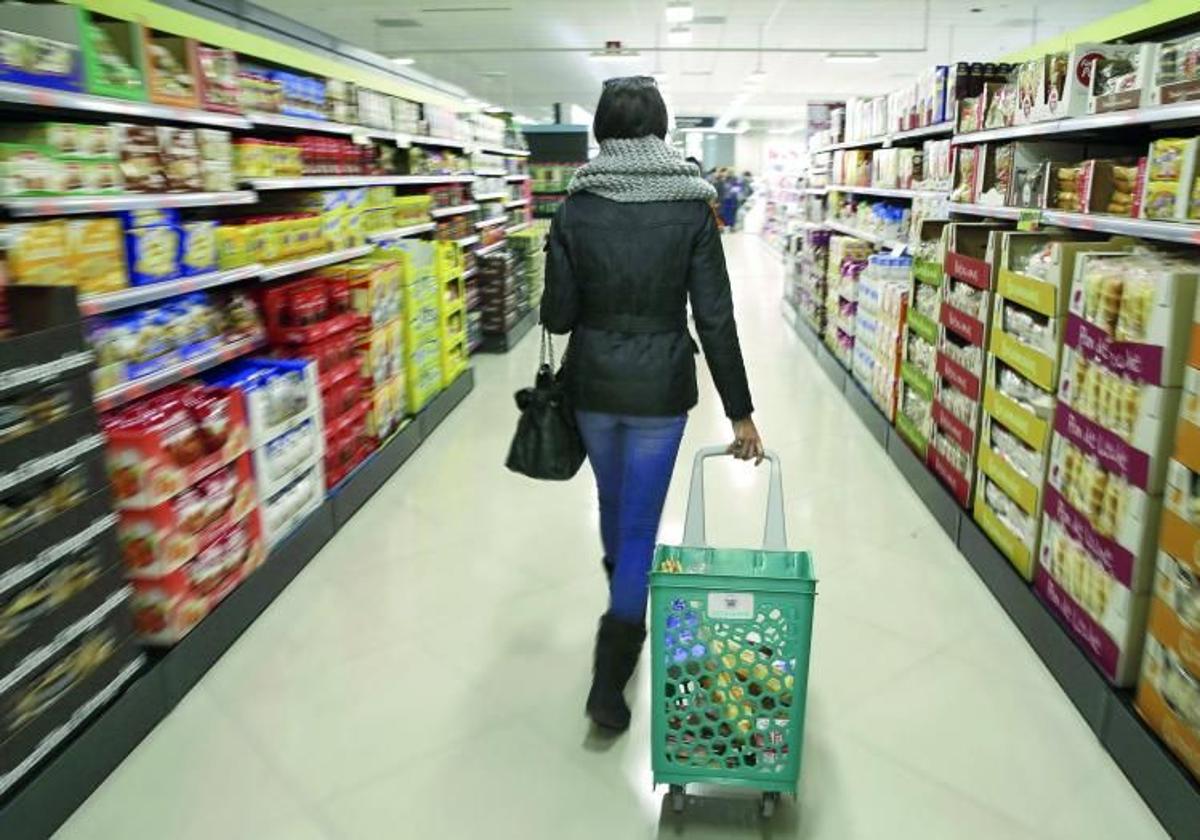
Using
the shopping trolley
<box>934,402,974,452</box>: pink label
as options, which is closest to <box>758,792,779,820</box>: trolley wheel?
the shopping trolley

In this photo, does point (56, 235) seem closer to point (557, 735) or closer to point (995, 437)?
point (557, 735)

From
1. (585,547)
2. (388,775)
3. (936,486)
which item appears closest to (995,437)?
(936,486)

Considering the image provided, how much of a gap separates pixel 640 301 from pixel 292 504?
1.99 metres

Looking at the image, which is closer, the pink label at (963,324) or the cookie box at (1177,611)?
the cookie box at (1177,611)

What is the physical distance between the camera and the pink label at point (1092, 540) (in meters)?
2.40

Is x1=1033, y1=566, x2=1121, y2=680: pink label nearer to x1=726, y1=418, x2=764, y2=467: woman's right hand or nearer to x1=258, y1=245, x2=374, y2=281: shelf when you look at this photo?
x1=726, y1=418, x2=764, y2=467: woman's right hand

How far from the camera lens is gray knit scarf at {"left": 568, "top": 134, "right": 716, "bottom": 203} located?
2.24 metres

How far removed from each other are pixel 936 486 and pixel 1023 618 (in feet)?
3.73

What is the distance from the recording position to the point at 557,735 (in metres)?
2.51

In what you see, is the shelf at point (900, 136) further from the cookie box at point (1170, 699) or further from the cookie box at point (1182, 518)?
the cookie box at point (1170, 699)

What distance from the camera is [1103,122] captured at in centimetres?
291

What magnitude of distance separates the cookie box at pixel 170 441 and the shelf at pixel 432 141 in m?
3.37

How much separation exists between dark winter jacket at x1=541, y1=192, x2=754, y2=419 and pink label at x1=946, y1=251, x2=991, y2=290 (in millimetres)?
1685

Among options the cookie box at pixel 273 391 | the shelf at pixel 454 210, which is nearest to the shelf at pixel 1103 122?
the cookie box at pixel 273 391
